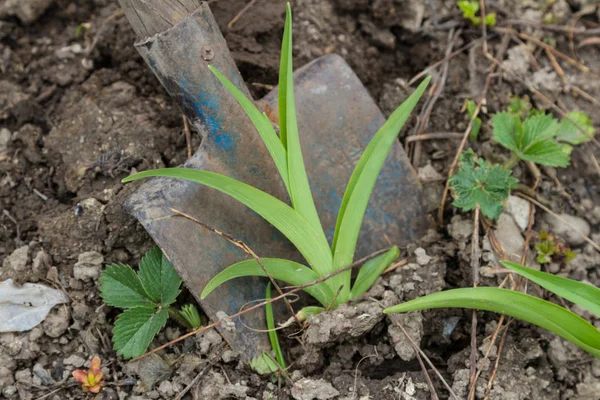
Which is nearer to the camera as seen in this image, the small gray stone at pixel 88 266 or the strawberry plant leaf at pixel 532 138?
the small gray stone at pixel 88 266

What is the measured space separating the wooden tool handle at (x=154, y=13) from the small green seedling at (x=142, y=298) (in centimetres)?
60

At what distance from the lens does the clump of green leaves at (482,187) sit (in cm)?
177

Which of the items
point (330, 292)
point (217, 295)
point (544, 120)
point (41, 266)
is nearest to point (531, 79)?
point (544, 120)

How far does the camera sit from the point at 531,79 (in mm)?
2238

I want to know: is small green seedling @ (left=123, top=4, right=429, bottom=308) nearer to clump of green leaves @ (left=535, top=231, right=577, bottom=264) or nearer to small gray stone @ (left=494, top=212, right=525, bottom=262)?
small gray stone @ (left=494, top=212, right=525, bottom=262)

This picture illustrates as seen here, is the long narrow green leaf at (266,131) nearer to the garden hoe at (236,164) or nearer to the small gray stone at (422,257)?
the garden hoe at (236,164)

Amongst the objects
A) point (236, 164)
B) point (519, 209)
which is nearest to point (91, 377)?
point (236, 164)

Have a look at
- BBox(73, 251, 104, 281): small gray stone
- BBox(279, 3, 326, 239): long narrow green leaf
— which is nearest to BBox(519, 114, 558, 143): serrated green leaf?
BBox(279, 3, 326, 239): long narrow green leaf

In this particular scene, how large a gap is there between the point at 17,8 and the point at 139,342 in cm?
136

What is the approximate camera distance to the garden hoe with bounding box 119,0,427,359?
1.60 meters

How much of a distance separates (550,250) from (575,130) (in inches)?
18.2

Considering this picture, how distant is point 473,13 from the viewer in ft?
7.41

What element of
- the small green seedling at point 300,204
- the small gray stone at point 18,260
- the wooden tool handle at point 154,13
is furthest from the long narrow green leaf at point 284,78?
the small gray stone at point 18,260

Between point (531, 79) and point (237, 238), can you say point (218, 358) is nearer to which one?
point (237, 238)
